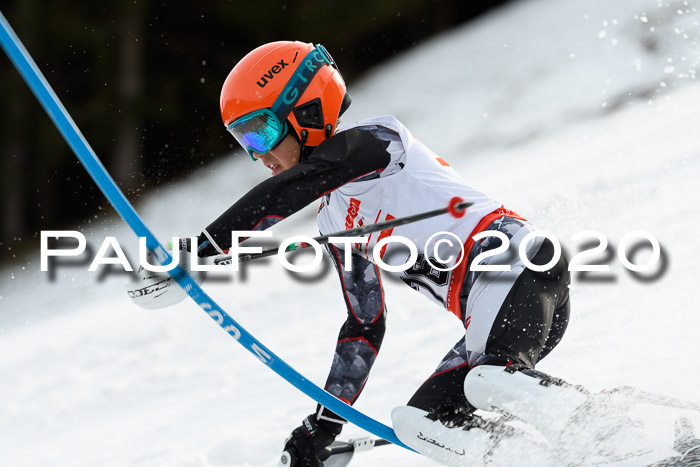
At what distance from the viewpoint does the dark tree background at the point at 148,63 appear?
12.4 metres

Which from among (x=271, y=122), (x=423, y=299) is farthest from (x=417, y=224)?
(x=423, y=299)

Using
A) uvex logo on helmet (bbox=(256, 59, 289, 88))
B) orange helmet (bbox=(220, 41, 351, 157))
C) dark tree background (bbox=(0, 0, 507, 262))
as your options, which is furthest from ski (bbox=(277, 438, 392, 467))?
dark tree background (bbox=(0, 0, 507, 262))

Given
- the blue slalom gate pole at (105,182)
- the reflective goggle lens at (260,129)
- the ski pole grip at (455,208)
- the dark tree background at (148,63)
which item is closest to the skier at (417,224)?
the reflective goggle lens at (260,129)

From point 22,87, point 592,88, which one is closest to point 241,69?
point 592,88

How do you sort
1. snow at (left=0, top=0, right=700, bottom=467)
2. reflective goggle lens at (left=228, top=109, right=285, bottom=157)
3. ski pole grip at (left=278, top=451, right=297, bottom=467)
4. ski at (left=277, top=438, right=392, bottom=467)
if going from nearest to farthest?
1. reflective goggle lens at (left=228, top=109, right=285, bottom=157)
2. ski pole grip at (left=278, top=451, right=297, bottom=467)
3. ski at (left=277, top=438, right=392, bottom=467)
4. snow at (left=0, top=0, right=700, bottom=467)

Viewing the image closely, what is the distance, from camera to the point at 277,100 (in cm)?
261

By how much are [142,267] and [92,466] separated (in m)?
2.35

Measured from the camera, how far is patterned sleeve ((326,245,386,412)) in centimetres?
300

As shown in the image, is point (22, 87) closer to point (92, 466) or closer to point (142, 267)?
point (92, 466)

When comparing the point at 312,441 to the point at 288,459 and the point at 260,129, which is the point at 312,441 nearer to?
the point at 288,459

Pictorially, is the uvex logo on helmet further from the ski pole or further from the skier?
the ski pole

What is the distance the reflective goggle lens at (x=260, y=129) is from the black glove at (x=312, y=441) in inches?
39.0

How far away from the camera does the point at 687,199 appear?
19.6 ft

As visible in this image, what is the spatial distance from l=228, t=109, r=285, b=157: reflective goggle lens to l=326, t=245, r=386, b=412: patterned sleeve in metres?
0.53
